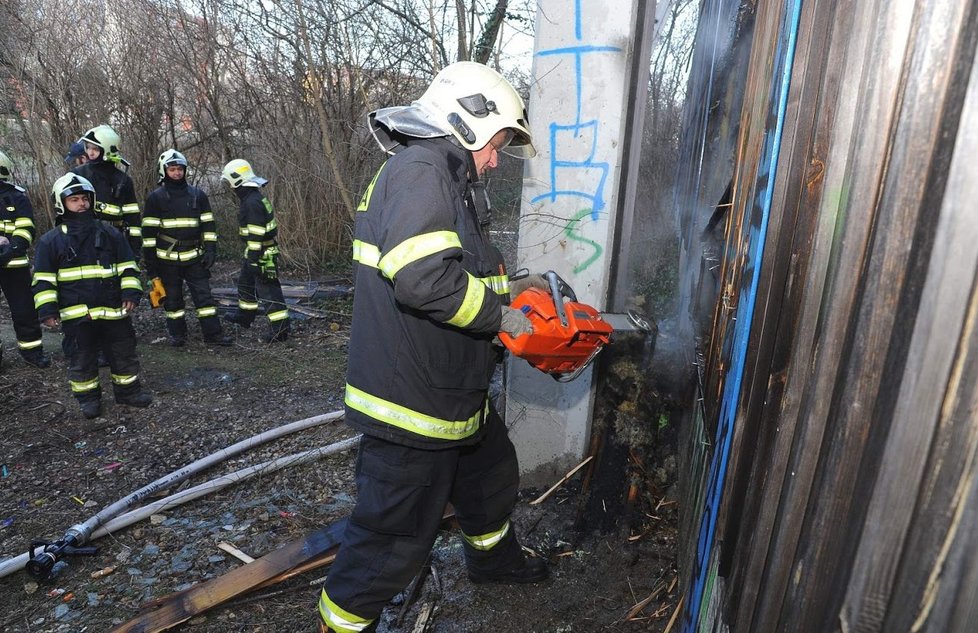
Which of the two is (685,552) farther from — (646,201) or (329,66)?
(329,66)

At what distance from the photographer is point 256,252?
265 inches

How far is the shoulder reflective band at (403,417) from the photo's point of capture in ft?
7.15

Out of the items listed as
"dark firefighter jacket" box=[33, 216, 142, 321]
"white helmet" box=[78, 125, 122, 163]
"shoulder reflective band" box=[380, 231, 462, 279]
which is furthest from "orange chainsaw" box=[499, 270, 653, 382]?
"white helmet" box=[78, 125, 122, 163]

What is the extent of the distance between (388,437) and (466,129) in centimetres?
116

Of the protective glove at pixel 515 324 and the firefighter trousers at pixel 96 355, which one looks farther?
the firefighter trousers at pixel 96 355

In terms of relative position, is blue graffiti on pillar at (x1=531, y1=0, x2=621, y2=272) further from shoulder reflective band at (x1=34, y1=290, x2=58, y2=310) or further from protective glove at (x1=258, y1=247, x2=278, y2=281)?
protective glove at (x1=258, y1=247, x2=278, y2=281)

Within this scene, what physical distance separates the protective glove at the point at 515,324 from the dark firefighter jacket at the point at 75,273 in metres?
4.14

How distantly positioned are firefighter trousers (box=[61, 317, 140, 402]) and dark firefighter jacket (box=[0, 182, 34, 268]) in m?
1.50

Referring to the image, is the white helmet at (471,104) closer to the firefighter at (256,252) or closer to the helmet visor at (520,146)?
the helmet visor at (520,146)

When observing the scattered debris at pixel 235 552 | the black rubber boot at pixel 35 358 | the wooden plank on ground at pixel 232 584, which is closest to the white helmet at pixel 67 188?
the black rubber boot at pixel 35 358

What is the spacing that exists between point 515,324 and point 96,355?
4378 mm

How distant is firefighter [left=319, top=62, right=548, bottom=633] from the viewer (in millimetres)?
2082

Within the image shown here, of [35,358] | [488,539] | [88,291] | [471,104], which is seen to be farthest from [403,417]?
[35,358]

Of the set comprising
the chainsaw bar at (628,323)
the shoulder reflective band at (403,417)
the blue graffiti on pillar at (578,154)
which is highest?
the blue graffiti on pillar at (578,154)
